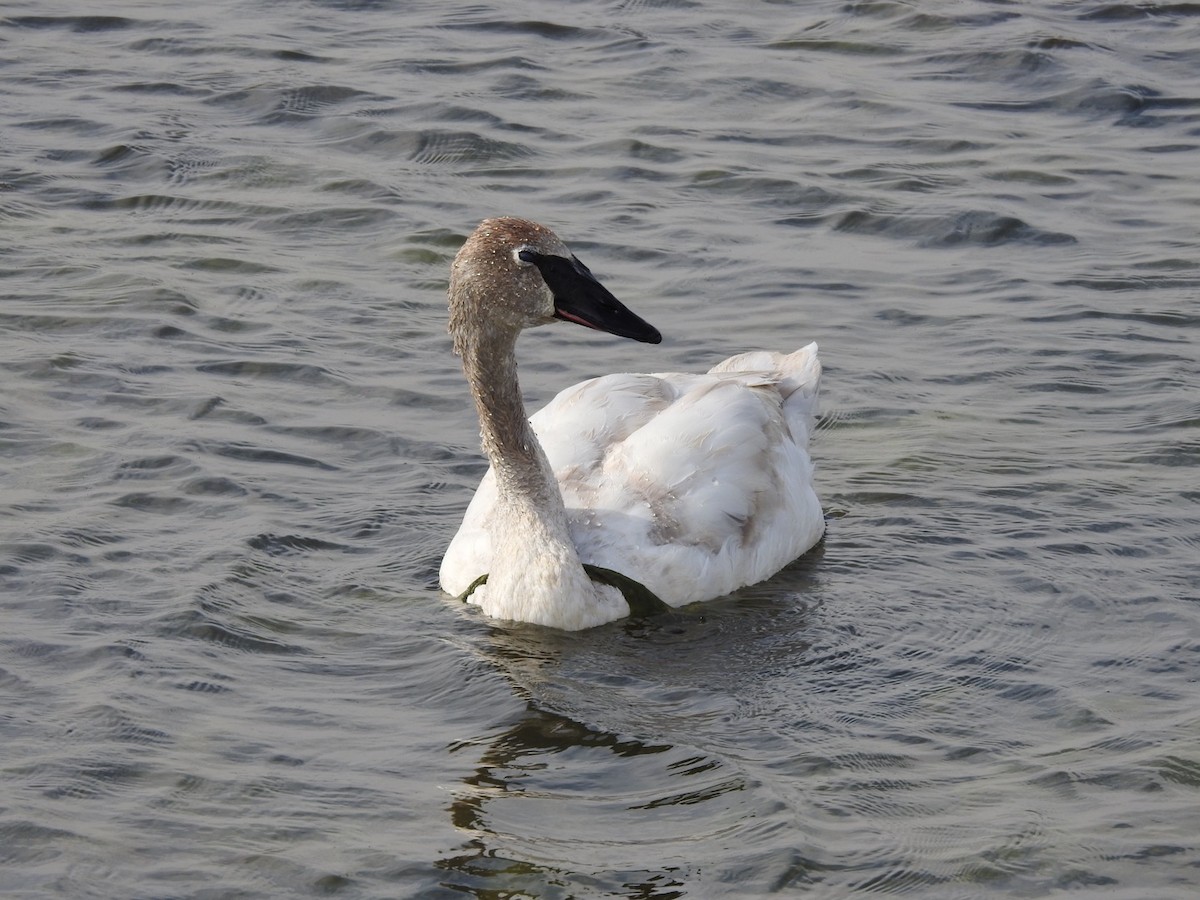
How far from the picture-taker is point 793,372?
931 centimetres

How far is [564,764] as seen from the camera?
6.56m

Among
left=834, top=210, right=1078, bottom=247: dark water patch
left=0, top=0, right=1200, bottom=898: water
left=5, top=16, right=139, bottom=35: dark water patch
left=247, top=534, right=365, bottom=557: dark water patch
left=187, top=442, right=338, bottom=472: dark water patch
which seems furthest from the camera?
left=5, top=16, right=139, bottom=35: dark water patch

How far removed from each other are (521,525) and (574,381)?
96.7 inches

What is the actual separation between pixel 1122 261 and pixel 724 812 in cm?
612

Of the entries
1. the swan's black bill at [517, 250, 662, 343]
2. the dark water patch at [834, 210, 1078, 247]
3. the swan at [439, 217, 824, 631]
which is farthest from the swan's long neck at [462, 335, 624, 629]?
the dark water patch at [834, 210, 1078, 247]

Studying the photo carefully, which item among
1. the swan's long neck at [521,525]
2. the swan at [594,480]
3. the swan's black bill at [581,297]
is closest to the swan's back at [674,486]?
the swan at [594,480]

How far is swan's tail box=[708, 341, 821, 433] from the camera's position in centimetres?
916

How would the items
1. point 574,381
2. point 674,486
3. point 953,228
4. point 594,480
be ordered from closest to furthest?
point 674,486, point 594,480, point 574,381, point 953,228

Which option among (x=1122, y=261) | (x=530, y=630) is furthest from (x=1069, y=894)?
(x=1122, y=261)

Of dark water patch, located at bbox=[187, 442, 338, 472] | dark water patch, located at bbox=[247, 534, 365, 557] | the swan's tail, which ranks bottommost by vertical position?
dark water patch, located at bbox=[247, 534, 365, 557]

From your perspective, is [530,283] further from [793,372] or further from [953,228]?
[953,228]

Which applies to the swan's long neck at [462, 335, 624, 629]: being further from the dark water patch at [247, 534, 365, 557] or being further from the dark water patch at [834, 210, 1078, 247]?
the dark water patch at [834, 210, 1078, 247]

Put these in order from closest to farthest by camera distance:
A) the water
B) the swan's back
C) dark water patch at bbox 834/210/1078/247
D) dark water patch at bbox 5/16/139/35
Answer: the water → the swan's back → dark water patch at bbox 834/210/1078/247 → dark water patch at bbox 5/16/139/35

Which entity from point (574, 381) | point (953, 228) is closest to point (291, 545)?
point (574, 381)
